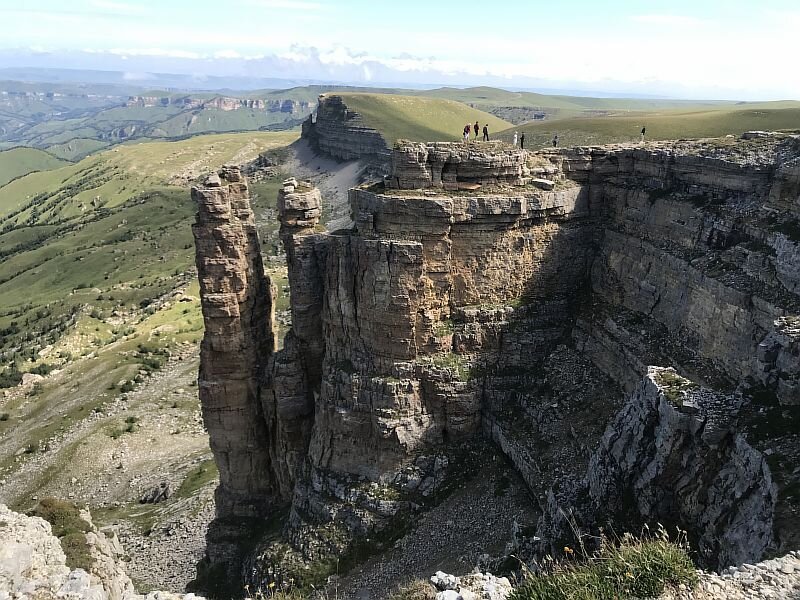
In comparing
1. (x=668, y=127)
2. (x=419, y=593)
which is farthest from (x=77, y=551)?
(x=668, y=127)

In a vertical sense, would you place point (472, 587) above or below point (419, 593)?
above

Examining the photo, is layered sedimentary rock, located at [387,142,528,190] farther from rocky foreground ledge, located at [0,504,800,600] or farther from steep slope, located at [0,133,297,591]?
steep slope, located at [0,133,297,591]

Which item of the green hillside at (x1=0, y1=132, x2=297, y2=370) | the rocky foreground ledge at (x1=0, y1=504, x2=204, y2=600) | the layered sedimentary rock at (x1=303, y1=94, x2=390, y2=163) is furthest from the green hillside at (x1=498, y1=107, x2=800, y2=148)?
the rocky foreground ledge at (x1=0, y1=504, x2=204, y2=600)

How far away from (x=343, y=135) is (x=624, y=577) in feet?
Result: 573

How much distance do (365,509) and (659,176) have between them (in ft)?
82.7

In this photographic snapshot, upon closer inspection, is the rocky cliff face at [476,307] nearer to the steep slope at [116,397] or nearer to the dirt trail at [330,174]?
the steep slope at [116,397]

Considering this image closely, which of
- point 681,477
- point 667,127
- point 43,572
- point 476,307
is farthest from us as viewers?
point 667,127

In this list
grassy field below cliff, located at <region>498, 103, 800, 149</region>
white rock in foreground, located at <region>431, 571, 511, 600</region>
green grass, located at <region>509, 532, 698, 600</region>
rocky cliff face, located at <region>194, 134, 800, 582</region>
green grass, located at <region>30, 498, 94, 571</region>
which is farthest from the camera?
grassy field below cliff, located at <region>498, 103, 800, 149</region>

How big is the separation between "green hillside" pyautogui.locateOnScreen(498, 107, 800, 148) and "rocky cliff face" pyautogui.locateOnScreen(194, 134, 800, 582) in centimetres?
7754

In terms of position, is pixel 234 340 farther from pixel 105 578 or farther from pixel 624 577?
pixel 624 577

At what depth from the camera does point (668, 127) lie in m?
120

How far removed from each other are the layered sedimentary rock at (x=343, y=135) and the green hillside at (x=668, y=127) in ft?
149

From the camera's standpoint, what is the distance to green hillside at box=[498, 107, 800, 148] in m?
108

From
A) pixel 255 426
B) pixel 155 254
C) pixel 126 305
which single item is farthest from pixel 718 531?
pixel 155 254
